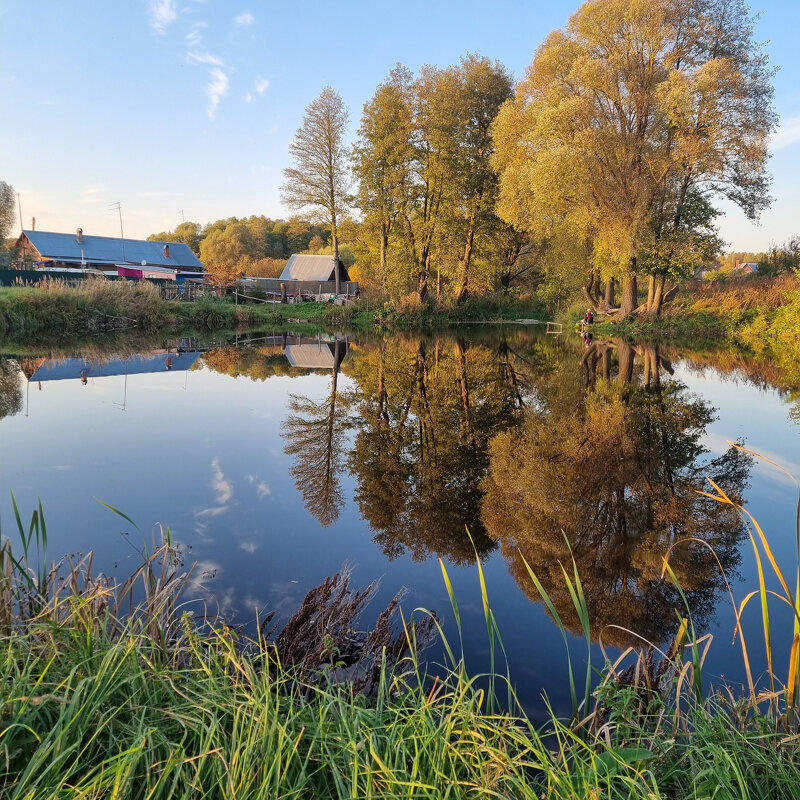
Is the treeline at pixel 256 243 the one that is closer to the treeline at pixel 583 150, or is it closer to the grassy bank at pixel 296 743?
the treeline at pixel 583 150

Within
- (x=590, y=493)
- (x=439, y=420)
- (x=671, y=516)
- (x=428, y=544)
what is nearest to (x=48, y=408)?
(x=439, y=420)

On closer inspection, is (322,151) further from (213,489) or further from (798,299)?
(213,489)

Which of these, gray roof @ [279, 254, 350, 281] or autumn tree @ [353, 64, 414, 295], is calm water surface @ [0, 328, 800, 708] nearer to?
autumn tree @ [353, 64, 414, 295]

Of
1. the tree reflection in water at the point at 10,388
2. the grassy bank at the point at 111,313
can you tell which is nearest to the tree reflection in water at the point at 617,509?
the tree reflection in water at the point at 10,388

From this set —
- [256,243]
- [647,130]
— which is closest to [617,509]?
[647,130]

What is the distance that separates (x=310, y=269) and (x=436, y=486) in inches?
1787

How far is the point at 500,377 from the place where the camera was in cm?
1255

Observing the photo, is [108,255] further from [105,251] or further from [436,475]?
[436,475]

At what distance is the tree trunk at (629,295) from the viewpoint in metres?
23.9

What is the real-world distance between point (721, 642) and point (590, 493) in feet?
7.36

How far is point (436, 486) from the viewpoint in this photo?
223 inches

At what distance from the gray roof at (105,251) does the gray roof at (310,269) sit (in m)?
10.5

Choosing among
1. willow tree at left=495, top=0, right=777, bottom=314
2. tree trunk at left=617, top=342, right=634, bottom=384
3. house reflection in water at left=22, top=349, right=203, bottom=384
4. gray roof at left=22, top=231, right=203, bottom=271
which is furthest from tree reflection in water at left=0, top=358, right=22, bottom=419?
gray roof at left=22, top=231, right=203, bottom=271

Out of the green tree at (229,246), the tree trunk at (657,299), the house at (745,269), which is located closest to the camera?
the tree trunk at (657,299)
